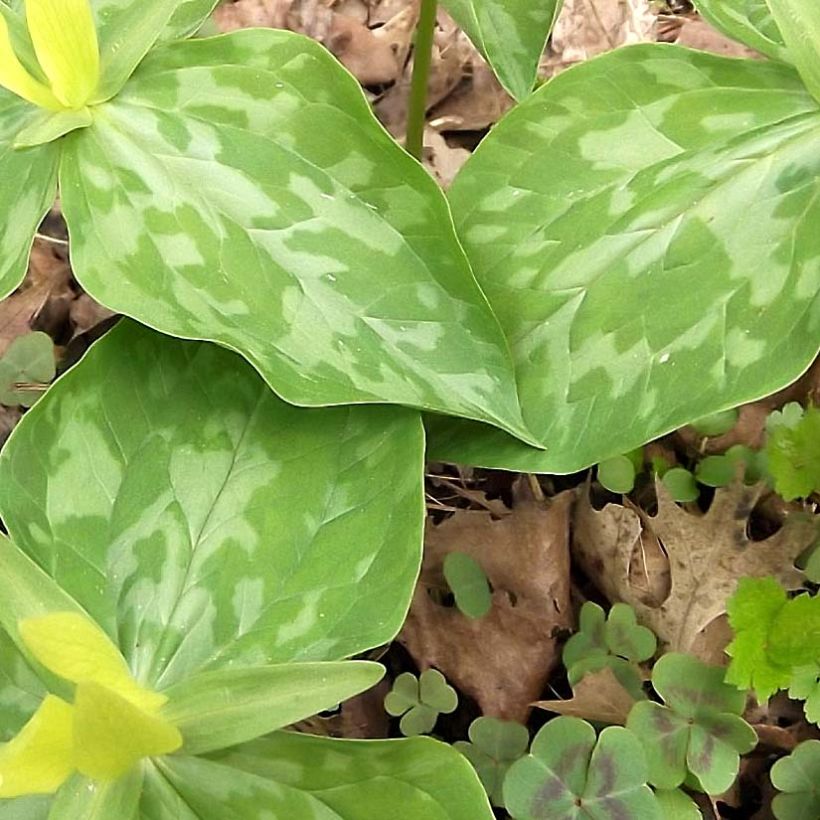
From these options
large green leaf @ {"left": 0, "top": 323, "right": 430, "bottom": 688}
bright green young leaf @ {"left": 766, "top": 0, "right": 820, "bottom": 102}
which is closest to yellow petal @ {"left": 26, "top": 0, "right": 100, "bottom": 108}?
large green leaf @ {"left": 0, "top": 323, "right": 430, "bottom": 688}

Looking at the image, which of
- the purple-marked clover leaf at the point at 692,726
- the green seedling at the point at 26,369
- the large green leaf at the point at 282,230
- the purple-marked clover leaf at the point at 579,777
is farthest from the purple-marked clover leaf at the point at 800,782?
the green seedling at the point at 26,369

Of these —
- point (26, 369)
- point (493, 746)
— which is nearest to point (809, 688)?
point (493, 746)

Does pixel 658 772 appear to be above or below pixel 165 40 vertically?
below

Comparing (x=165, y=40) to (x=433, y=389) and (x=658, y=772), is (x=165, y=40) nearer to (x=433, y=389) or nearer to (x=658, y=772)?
(x=433, y=389)

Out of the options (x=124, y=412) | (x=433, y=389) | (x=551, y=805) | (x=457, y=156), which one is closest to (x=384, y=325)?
(x=433, y=389)

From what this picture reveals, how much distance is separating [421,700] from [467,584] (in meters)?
0.17

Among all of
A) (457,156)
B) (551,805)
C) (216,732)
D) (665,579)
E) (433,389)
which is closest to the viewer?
(216,732)

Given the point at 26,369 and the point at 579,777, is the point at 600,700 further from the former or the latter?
the point at 26,369

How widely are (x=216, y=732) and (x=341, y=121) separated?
25.3 inches

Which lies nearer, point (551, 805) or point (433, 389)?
point (433, 389)

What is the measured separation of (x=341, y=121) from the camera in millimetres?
1180

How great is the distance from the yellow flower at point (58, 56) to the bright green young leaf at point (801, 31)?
683mm

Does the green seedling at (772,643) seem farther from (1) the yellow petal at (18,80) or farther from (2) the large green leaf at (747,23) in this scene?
(1) the yellow petal at (18,80)

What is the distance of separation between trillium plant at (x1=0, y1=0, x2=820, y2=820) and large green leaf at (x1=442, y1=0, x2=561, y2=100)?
14cm
